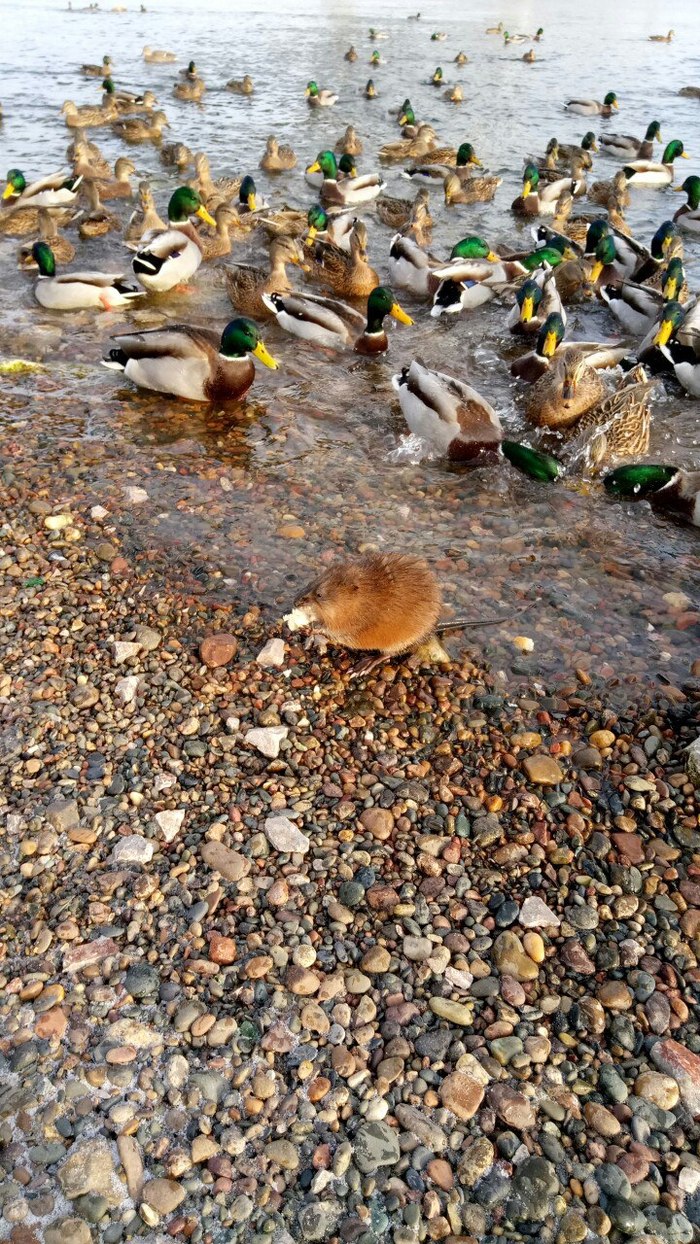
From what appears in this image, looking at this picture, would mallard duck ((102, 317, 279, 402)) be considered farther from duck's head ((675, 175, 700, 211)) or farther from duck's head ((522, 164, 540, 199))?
duck's head ((675, 175, 700, 211))

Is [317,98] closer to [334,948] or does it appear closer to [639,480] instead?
[639,480]

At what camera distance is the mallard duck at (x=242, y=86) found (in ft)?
70.1

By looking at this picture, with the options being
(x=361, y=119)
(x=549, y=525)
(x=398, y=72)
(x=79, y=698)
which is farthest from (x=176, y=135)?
(x=79, y=698)

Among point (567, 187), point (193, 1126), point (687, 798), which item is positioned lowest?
point (193, 1126)

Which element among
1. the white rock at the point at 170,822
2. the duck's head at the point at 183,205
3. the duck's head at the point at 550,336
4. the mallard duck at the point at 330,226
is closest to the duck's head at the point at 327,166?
the mallard duck at the point at 330,226

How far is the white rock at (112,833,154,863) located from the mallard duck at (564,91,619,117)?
876 inches

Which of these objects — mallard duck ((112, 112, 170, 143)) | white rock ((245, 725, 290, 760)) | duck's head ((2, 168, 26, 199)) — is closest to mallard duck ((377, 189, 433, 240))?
duck's head ((2, 168, 26, 199))

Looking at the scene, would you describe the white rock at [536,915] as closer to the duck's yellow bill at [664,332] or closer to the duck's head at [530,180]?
the duck's yellow bill at [664,332]

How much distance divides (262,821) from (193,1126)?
1.14m

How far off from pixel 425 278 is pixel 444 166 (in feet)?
21.9

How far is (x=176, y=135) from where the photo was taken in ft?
58.2

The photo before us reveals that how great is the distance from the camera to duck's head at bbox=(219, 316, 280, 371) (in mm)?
7062

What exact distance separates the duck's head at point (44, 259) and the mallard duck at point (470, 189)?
707cm

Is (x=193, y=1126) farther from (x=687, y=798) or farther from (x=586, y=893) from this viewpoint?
(x=687, y=798)
